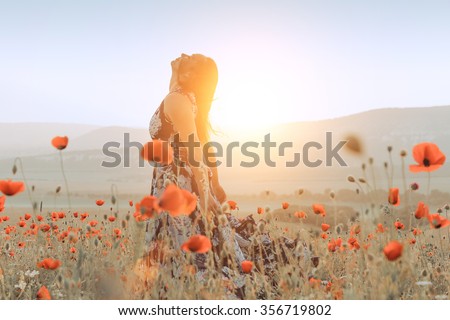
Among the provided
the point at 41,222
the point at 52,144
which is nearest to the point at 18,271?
the point at 41,222

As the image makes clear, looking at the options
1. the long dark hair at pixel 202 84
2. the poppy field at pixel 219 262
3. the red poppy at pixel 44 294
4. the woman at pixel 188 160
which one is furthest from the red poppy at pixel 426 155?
the red poppy at pixel 44 294

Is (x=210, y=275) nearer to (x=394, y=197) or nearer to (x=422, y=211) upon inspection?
(x=394, y=197)

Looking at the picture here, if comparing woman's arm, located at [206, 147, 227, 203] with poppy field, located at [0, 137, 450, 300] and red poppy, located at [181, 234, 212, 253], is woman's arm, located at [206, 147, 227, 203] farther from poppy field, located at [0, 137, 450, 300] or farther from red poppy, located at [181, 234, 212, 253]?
red poppy, located at [181, 234, 212, 253]

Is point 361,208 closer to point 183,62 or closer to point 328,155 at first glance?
point 328,155

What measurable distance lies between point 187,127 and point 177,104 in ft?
0.69

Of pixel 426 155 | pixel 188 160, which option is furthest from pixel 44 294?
pixel 426 155

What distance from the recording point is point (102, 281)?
3.26 m

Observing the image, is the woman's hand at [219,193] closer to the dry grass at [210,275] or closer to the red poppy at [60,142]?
the dry grass at [210,275]

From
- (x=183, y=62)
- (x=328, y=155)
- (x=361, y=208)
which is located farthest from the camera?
(x=328, y=155)

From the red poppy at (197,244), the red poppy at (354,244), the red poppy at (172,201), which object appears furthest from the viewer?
the red poppy at (354,244)

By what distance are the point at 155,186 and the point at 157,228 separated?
0.34 meters

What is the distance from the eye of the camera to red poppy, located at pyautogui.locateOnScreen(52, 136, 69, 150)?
11.3 feet

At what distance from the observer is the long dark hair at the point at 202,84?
4.38 meters

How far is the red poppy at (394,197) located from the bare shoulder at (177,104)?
1743mm
